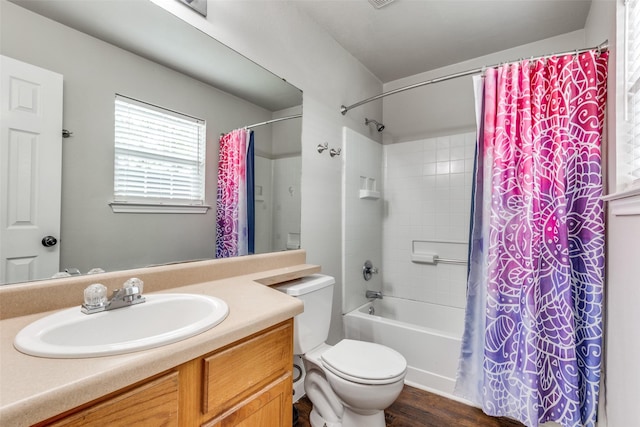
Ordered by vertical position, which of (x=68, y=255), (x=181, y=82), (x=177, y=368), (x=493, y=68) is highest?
(x=493, y=68)

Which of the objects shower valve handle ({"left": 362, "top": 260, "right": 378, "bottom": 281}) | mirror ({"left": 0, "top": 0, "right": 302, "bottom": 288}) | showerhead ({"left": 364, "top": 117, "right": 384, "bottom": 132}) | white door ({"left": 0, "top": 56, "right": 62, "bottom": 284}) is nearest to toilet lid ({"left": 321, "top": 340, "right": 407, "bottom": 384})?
mirror ({"left": 0, "top": 0, "right": 302, "bottom": 288})

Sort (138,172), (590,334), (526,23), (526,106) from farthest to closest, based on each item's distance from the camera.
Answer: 1. (526,23)
2. (526,106)
3. (590,334)
4. (138,172)

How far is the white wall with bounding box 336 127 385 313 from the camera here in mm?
2166

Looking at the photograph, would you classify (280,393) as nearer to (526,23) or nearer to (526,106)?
(526,106)

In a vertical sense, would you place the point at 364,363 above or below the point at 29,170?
below

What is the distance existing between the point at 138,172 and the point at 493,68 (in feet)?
6.27

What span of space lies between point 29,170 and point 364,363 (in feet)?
4.79

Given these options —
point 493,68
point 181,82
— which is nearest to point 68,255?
point 181,82

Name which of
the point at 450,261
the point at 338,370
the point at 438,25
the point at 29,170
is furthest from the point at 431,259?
the point at 29,170

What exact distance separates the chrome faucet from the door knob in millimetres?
212

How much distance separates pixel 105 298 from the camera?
826 mm

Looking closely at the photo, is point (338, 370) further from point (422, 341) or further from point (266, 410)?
point (422, 341)

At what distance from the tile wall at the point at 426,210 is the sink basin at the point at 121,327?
2069 mm

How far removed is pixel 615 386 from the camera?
44.7 inches
